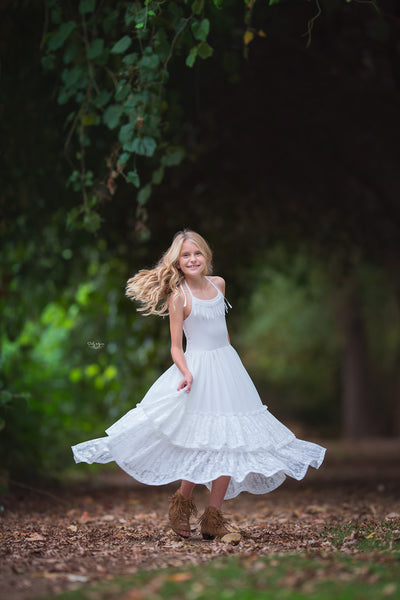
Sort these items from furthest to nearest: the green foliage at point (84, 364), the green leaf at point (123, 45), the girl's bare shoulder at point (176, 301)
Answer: the green foliage at point (84, 364) → the green leaf at point (123, 45) → the girl's bare shoulder at point (176, 301)

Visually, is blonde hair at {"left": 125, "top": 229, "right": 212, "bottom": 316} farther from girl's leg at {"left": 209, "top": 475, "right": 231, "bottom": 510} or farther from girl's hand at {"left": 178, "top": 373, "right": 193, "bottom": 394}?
girl's leg at {"left": 209, "top": 475, "right": 231, "bottom": 510}

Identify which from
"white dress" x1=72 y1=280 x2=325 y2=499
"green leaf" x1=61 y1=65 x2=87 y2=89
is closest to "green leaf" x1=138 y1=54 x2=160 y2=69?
"green leaf" x1=61 y1=65 x2=87 y2=89

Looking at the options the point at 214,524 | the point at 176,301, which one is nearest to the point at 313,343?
the point at 176,301

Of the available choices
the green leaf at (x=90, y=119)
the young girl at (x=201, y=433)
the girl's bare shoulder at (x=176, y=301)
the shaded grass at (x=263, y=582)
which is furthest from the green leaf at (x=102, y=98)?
the shaded grass at (x=263, y=582)

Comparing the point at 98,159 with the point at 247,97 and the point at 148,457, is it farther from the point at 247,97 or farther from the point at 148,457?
the point at 148,457

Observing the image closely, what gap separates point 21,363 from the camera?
26.8 ft

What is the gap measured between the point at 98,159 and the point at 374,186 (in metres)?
4.33

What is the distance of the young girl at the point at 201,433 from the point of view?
4359mm

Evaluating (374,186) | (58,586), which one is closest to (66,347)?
(374,186)

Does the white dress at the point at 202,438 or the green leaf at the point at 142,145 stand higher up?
the green leaf at the point at 142,145

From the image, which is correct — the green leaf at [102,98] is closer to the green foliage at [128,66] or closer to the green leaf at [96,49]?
the green foliage at [128,66]

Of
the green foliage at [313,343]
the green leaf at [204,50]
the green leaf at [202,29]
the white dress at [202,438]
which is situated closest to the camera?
the white dress at [202,438]

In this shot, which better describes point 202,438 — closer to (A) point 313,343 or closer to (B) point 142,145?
(B) point 142,145

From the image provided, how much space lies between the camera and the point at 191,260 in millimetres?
4762
